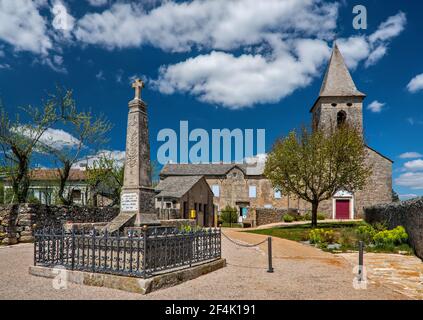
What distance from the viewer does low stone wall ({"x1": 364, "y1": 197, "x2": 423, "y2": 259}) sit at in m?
12.8

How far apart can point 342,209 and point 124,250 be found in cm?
3198

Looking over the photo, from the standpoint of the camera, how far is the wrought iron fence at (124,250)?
678cm

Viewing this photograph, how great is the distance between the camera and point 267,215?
117 feet

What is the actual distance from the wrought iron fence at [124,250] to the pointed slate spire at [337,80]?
32.0m

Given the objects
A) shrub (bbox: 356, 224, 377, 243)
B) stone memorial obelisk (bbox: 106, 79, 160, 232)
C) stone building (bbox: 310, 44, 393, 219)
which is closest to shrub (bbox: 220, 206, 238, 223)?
stone building (bbox: 310, 44, 393, 219)

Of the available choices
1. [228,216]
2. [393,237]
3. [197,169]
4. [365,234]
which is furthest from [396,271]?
[197,169]

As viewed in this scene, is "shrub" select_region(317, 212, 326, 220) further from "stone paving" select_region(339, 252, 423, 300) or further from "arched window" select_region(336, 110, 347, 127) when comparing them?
"stone paving" select_region(339, 252, 423, 300)

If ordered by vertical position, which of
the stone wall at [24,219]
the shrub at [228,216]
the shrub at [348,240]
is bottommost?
the shrub at [228,216]

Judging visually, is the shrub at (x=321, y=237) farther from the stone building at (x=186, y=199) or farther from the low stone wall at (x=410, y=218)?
the stone building at (x=186, y=199)

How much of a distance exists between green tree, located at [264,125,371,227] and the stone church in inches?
149

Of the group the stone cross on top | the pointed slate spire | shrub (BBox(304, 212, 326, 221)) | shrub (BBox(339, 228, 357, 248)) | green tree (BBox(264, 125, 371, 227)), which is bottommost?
shrub (BBox(304, 212, 326, 221))

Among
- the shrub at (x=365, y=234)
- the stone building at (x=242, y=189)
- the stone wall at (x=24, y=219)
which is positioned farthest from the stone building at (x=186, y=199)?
the shrub at (x=365, y=234)

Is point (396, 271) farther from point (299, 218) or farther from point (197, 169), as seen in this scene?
point (197, 169)
